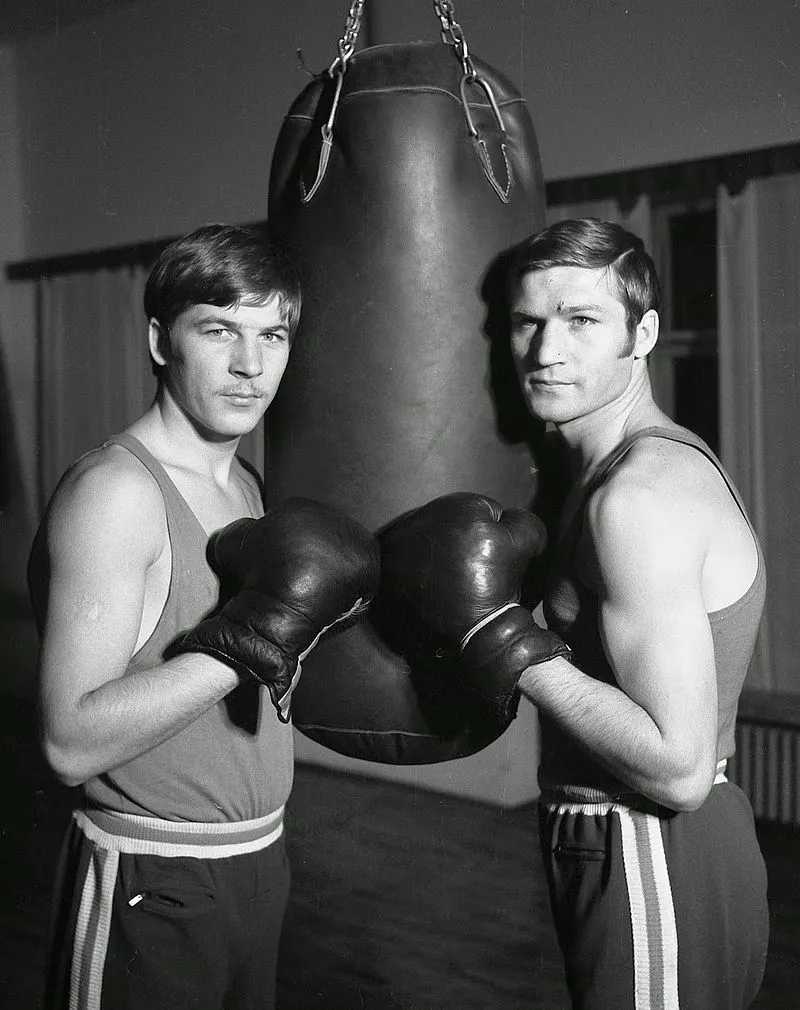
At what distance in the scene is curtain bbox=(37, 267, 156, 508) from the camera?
552cm

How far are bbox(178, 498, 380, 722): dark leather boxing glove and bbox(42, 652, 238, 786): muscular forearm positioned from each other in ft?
0.11

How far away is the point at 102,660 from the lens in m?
1.30

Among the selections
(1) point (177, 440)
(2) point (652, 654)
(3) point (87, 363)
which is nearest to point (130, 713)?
(1) point (177, 440)

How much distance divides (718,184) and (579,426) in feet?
8.22

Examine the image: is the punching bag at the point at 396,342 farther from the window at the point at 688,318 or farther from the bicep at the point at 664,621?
the window at the point at 688,318

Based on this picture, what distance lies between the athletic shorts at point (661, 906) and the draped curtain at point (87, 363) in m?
4.26

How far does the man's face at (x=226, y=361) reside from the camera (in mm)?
1450

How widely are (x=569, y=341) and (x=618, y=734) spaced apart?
0.51 m

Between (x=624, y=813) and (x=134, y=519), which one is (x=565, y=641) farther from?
(x=134, y=519)

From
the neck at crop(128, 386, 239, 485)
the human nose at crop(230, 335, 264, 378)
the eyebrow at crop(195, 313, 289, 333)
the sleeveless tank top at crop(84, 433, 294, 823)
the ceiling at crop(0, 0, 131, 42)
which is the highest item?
the ceiling at crop(0, 0, 131, 42)

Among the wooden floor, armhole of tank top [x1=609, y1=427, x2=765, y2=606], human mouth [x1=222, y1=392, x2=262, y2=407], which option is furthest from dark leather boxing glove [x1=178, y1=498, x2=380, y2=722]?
the wooden floor

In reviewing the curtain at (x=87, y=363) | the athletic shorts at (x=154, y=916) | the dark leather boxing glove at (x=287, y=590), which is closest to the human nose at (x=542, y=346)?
the dark leather boxing glove at (x=287, y=590)

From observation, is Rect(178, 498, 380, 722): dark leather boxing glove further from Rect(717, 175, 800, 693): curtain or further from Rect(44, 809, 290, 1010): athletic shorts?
Rect(717, 175, 800, 693): curtain

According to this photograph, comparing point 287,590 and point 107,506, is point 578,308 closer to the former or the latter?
point 287,590
